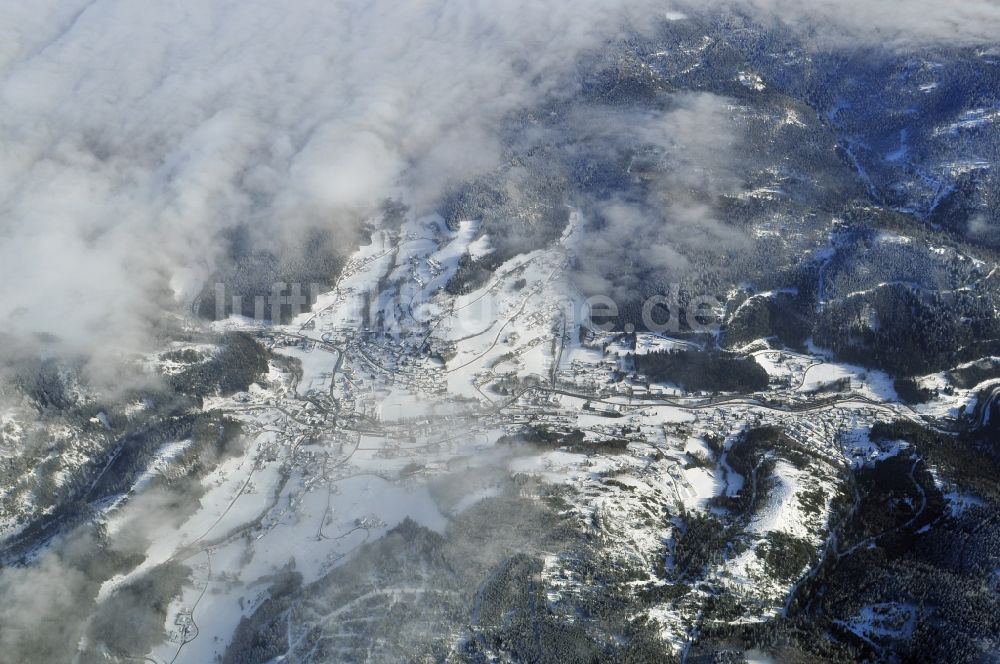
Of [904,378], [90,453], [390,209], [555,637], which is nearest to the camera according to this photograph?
[555,637]

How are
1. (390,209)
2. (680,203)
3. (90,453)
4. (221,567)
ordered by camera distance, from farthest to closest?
1. (390,209)
2. (680,203)
3. (90,453)
4. (221,567)

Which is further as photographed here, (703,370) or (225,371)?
(225,371)

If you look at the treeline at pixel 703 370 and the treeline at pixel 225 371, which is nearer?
the treeline at pixel 703 370

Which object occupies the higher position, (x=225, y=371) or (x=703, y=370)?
(x=703, y=370)

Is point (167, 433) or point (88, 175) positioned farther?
point (88, 175)

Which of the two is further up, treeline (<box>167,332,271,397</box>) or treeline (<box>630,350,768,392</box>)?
treeline (<box>630,350,768,392</box>)

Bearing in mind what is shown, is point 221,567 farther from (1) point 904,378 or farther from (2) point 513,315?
(1) point 904,378

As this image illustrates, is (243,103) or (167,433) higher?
(243,103)

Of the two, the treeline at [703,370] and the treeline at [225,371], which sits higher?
the treeline at [703,370]

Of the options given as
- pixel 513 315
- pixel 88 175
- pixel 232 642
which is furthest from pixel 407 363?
pixel 88 175

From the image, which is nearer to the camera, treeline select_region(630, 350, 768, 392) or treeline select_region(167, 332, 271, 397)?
treeline select_region(630, 350, 768, 392)

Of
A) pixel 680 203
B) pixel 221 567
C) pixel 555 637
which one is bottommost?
pixel 221 567
